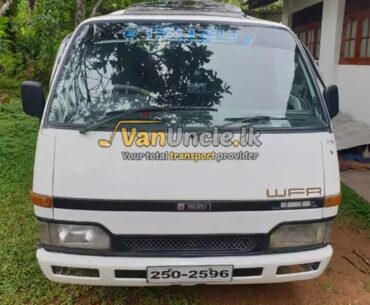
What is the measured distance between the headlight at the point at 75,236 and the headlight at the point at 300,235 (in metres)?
1.01

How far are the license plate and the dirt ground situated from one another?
0.63 m

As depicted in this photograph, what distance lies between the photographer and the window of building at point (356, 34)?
25.6 ft

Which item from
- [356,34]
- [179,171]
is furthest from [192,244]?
[356,34]

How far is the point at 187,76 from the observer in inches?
118

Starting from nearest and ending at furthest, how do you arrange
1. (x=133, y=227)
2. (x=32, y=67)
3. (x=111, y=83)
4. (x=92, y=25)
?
(x=133, y=227), (x=111, y=83), (x=92, y=25), (x=32, y=67)

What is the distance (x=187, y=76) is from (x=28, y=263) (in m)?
2.02

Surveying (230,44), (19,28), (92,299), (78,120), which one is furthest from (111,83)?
(19,28)

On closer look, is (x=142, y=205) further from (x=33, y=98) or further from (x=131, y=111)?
(x=33, y=98)

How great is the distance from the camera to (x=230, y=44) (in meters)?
3.13

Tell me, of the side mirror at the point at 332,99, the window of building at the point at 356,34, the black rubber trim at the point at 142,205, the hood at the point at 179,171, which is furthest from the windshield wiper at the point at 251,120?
the window of building at the point at 356,34

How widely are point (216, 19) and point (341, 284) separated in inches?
88.7

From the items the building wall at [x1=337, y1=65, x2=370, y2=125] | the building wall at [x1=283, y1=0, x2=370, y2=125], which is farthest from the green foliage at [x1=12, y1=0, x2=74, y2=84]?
the building wall at [x1=337, y1=65, x2=370, y2=125]

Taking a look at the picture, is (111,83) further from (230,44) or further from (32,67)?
(32,67)

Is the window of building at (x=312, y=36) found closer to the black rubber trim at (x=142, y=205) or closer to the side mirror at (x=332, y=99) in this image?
the side mirror at (x=332, y=99)
